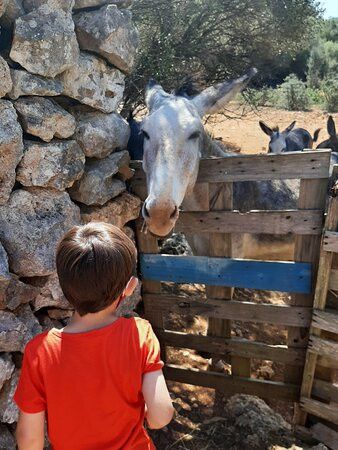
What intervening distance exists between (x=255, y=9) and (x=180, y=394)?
20.1 ft

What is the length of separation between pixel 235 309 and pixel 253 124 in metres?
13.3

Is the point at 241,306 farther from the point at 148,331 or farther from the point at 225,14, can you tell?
the point at 225,14

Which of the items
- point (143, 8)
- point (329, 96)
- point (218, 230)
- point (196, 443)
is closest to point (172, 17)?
point (143, 8)

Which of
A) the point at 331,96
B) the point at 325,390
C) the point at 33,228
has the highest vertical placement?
the point at 331,96

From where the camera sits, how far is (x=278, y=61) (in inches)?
335

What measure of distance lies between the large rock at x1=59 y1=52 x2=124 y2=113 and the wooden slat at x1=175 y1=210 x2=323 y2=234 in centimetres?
106

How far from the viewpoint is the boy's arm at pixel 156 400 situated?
1517 millimetres

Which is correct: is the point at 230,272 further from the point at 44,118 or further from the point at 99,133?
the point at 44,118

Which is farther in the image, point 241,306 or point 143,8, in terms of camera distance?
point 143,8

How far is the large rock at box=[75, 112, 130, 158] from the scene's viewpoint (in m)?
2.95

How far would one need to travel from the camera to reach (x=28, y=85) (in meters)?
2.54

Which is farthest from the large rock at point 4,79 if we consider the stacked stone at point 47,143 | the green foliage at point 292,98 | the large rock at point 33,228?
the green foliage at point 292,98


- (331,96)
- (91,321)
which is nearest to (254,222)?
(91,321)

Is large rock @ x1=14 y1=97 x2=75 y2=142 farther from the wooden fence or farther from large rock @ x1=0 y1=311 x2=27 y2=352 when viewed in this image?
large rock @ x1=0 y1=311 x2=27 y2=352
